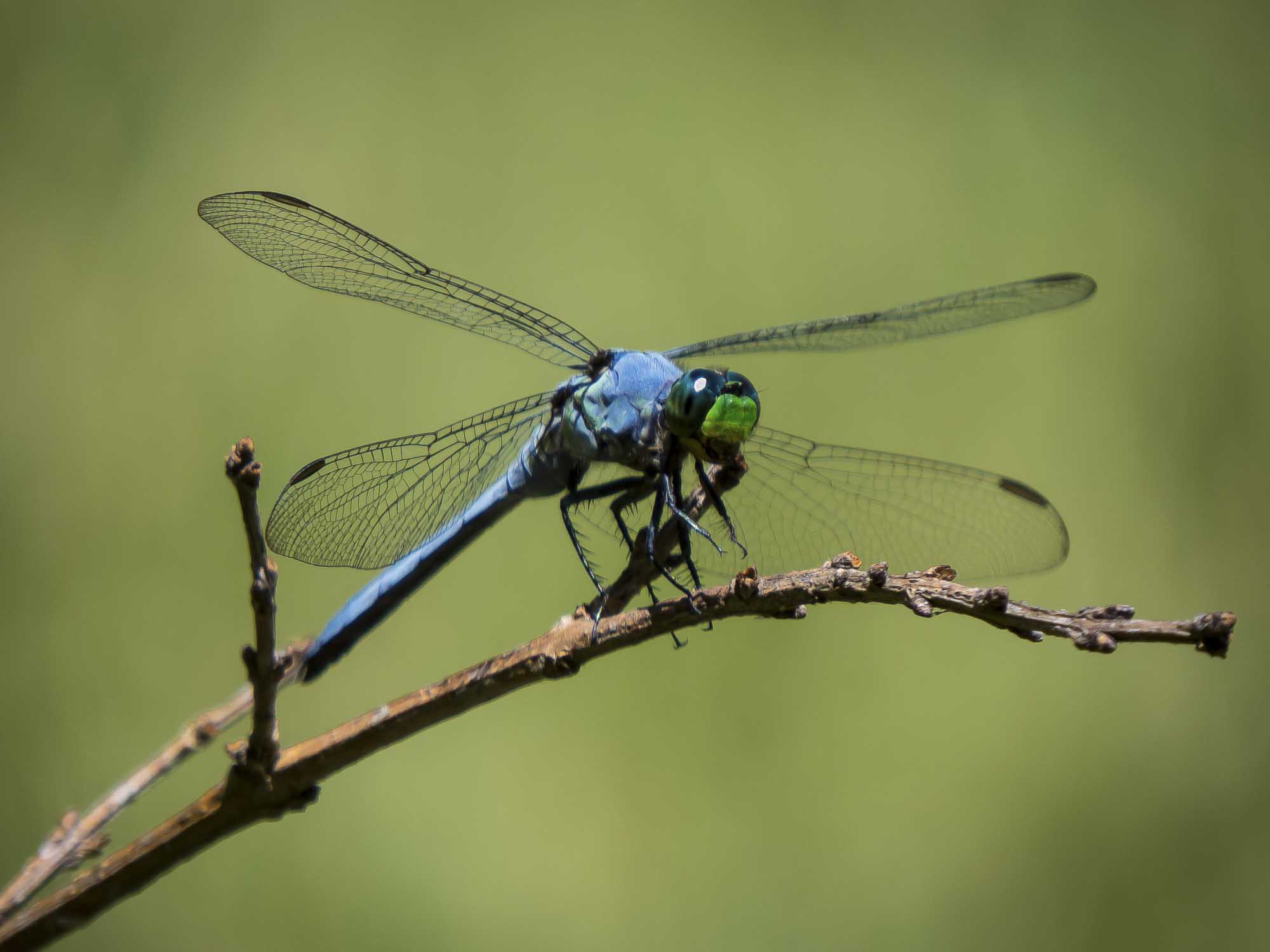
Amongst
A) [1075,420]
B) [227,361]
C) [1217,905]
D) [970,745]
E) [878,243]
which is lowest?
[1217,905]

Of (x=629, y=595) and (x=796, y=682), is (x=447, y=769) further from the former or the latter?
(x=629, y=595)

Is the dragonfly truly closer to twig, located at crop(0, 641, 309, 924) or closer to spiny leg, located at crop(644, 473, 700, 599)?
spiny leg, located at crop(644, 473, 700, 599)

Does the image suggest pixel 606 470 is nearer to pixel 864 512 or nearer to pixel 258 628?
pixel 864 512

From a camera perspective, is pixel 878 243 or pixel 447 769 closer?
pixel 447 769

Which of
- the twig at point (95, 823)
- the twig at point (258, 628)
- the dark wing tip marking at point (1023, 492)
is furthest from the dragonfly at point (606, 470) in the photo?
the twig at point (258, 628)

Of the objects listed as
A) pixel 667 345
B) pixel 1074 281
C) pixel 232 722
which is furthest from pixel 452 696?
pixel 667 345

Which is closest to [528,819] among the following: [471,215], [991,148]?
[471,215]

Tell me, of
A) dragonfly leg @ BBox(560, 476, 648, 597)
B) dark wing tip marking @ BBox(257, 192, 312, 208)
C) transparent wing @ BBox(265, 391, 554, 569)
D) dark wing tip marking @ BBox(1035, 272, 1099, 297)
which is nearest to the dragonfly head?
dragonfly leg @ BBox(560, 476, 648, 597)
